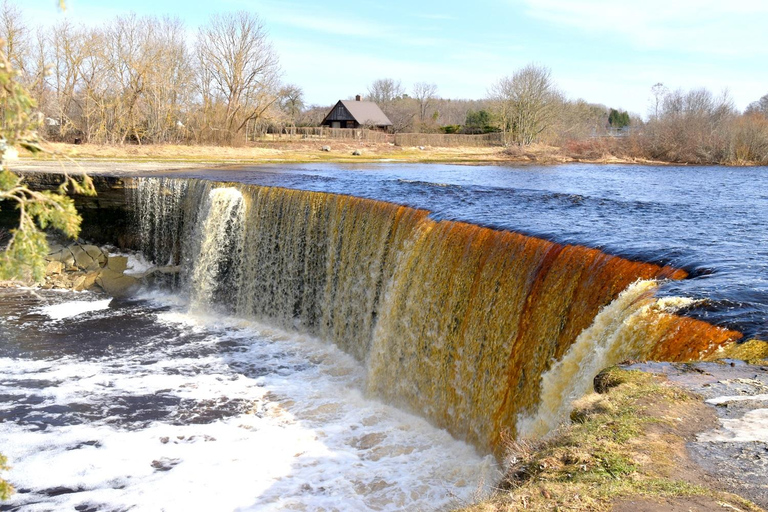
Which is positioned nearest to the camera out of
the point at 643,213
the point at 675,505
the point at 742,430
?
the point at 675,505

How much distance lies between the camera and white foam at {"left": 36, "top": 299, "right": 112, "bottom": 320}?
14047 millimetres

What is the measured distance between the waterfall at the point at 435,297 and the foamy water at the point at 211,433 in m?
0.57

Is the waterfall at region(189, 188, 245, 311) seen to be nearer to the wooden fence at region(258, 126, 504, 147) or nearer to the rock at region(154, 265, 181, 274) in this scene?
the rock at region(154, 265, 181, 274)

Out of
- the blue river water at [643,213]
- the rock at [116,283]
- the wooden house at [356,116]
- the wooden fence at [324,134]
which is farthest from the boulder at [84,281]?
the wooden house at [356,116]

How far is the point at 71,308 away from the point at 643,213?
42.0 feet

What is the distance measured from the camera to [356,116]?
2319 inches

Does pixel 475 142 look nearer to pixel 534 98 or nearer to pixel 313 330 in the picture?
pixel 534 98

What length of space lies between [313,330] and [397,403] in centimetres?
376

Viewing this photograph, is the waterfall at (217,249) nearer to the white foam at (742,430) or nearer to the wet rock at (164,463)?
the wet rock at (164,463)

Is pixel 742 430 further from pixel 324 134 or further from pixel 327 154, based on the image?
pixel 324 134

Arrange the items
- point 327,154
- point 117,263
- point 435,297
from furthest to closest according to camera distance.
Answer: point 327,154 < point 117,263 < point 435,297

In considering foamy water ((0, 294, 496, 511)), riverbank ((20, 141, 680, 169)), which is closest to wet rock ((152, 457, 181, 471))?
foamy water ((0, 294, 496, 511))

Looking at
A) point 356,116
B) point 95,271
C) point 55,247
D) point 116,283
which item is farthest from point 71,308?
point 356,116

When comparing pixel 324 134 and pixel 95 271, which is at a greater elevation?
pixel 324 134
